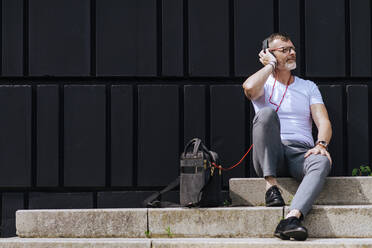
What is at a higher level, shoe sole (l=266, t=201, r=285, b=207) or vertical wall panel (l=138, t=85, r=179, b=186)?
vertical wall panel (l=138, t=85, r=179, b=186)

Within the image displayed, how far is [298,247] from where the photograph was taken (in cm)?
384

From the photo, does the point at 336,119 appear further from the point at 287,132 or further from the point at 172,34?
the point at 172,34

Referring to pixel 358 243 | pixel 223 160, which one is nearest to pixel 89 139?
pixel 223 160

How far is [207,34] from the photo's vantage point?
17.7 feet

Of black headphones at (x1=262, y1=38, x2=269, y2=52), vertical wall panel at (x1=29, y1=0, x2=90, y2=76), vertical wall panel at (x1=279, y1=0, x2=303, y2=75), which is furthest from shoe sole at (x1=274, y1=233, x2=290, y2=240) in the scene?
vertical wall panel at (x1=29, y1=0, x2=90, y2=76)

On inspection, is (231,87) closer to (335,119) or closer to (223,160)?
(223,160)

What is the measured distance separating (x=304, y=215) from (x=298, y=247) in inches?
11.6

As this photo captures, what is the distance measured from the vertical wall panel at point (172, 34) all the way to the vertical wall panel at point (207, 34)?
0.10m

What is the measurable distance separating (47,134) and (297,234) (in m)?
2.72

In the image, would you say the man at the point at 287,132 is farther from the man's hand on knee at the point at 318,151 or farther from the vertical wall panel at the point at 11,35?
the vertical wall panel at the point at 11,35

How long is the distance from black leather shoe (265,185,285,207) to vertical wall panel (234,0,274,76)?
1.54m

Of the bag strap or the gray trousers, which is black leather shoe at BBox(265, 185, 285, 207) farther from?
the bag strap

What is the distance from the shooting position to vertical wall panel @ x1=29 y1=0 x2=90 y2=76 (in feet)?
17.6

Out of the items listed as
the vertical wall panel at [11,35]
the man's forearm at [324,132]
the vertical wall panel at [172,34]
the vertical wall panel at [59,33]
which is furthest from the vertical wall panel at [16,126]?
the man's forearm at [324,132]
